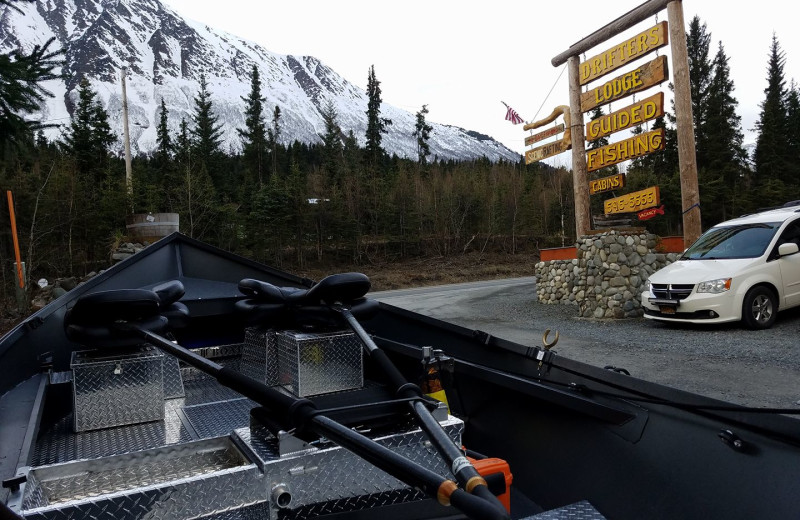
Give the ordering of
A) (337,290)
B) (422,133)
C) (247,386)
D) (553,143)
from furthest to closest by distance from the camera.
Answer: (422,133), (553,143), (337,290), (247,386)

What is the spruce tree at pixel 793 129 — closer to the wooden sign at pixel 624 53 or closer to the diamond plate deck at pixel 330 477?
the wooden sign at pixel 624 53

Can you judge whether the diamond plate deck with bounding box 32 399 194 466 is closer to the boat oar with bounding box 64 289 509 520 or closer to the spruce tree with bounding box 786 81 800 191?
the boat oar with bounding box 64 289 509 520

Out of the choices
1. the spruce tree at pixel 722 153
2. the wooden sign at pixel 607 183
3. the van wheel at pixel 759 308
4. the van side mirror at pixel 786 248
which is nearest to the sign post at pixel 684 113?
the wooden sign at pixel 607 183

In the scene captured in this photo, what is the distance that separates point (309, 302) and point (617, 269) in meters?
9.78

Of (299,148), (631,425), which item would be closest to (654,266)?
(631,425)

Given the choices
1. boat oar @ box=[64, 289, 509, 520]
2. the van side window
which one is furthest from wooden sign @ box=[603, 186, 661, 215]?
boat oar @ box=[64, 289, 509, 520]

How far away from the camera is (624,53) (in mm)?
11633

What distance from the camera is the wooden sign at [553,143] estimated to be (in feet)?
43.9

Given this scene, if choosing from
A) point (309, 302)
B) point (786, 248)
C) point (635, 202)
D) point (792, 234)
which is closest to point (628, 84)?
point (635, 202)

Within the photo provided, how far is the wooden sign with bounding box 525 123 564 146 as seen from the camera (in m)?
13.6

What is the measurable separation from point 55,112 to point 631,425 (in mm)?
194036

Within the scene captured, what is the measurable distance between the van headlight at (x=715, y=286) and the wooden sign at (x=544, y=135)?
5625 mm

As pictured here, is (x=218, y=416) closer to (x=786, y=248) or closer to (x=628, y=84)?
(x=786, y=248)

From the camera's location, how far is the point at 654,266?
1179 centimetres
